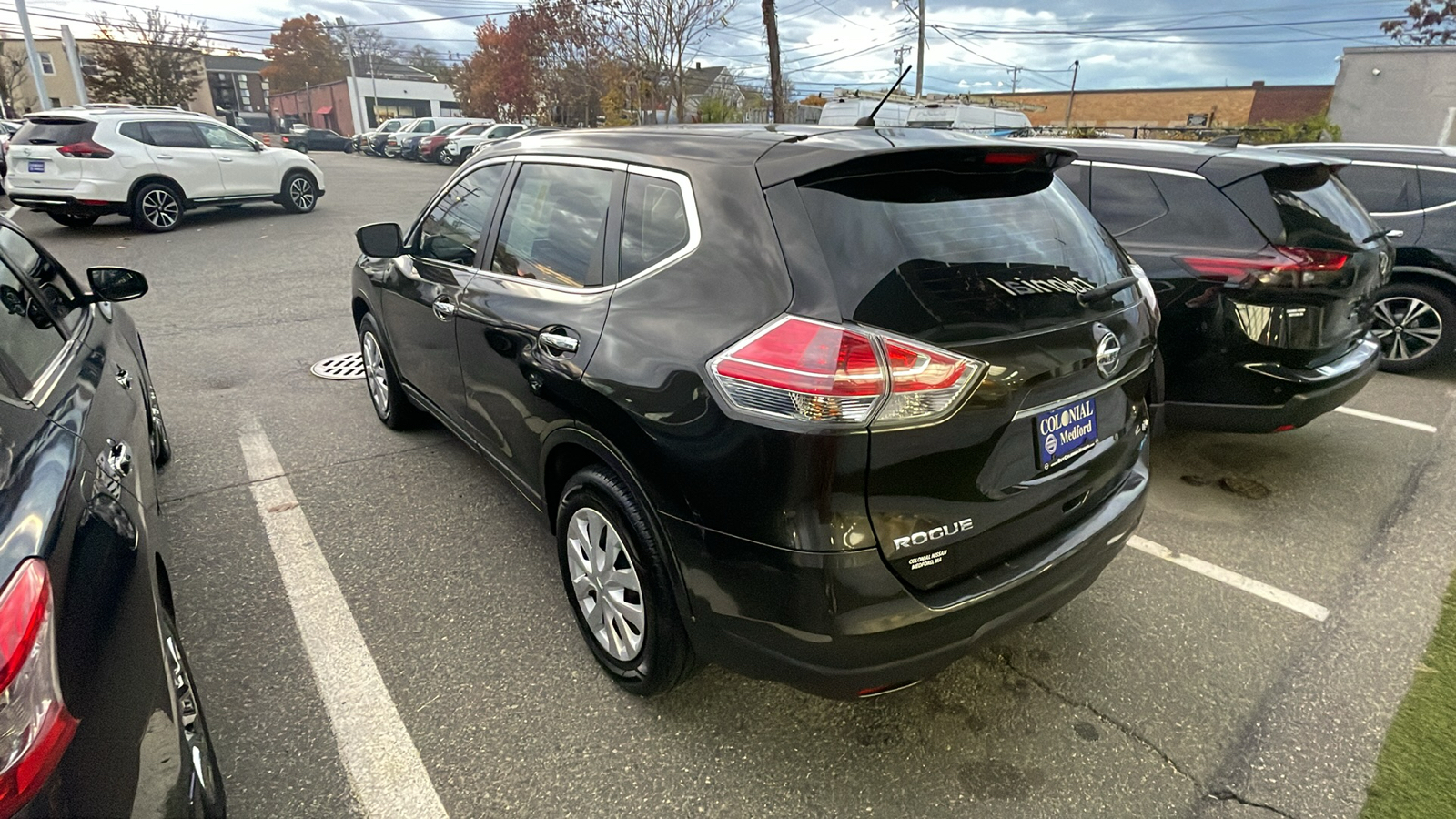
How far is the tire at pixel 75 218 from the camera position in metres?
11.4

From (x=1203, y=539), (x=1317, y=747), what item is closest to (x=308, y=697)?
(x=1317, y=747)

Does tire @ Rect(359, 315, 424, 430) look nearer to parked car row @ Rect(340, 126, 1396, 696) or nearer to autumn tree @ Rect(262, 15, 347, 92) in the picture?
parked car row @ Rect(340, 126, 1396, 696)

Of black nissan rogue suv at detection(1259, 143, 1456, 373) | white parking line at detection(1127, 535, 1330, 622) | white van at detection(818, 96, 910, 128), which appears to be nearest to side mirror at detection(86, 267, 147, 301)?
white parking line at detection(1127, 535, 1330, 622)

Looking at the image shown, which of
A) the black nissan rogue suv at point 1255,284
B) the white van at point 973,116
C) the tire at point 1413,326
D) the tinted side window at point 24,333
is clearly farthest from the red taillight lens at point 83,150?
the white van at point 973,116

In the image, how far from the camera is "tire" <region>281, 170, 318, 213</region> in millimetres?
13938

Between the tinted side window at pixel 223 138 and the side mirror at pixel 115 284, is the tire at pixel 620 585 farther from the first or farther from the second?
the tinted side window at pixel 223 138

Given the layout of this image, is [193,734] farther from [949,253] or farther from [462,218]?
[462,218]

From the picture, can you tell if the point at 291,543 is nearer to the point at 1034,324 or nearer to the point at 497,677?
the point at 497,677

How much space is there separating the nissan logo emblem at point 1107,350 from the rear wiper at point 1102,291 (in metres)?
0.08

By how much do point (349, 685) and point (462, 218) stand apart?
1.99 metres

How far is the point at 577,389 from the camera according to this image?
236 cm

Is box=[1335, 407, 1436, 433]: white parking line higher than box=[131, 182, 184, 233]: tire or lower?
lower

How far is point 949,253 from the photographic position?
2064 millimetres

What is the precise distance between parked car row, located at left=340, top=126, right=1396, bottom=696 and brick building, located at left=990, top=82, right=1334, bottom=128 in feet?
135
